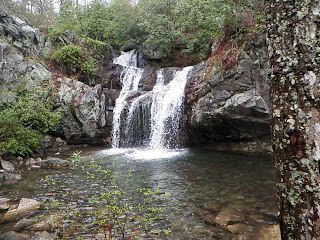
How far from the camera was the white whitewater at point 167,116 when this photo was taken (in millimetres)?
12906

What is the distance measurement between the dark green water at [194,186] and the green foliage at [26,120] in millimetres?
2433

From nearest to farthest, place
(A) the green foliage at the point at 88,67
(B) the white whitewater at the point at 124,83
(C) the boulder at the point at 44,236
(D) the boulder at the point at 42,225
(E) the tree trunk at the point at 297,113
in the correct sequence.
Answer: (E) the tree trunk at the point at 297,113 < (C) the boulder at the point at 44,236 < (D) the boulder at the point at 42,225 < (B) the white whitewater at the point at 124,83 < (A) the green foliage at the point at 88,67

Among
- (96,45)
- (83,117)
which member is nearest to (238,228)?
(83,117)

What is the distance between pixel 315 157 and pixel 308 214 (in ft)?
1.12

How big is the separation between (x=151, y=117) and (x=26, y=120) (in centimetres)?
676

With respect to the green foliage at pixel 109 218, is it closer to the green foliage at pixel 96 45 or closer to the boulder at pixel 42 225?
the boulder at pixel 42 225

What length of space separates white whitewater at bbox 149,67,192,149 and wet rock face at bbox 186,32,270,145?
27.4 inches

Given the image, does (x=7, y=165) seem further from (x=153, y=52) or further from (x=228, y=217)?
(x=153, y=52)

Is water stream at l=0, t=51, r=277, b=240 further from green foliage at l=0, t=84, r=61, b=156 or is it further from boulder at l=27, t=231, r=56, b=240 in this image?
green foliage at l=0, t=84, r=61, b=156

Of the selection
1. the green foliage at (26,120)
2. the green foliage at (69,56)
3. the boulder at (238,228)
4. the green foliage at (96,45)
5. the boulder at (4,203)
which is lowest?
the boulder at (4,203)

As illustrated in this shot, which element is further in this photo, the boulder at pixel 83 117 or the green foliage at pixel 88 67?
the green foliage at pixel 88 67

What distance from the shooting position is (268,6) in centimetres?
160

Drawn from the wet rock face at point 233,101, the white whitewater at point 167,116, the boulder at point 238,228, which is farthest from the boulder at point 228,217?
the white whitewater at point 167,116

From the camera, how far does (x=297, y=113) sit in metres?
1.38
